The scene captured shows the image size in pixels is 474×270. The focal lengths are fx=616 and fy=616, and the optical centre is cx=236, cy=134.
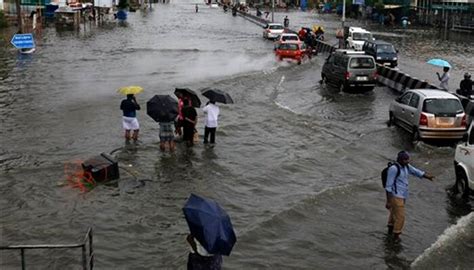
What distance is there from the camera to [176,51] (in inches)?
1898

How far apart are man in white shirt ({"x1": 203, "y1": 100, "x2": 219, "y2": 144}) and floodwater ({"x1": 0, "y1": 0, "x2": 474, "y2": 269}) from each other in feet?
1.59

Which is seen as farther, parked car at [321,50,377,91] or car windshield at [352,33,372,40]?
car windshield at [352,33,372,40]

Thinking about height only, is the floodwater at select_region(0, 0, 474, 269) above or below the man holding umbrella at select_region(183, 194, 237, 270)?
below

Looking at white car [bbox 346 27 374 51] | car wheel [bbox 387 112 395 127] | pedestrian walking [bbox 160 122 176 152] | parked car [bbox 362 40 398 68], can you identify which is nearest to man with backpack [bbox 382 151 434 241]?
pedestrian walking [bbox 160 122 176 152]

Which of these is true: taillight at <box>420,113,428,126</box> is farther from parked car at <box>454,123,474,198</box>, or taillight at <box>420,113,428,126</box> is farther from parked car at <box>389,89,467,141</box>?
parked car at <box>454,123,474,198</box>

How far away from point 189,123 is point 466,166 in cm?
737

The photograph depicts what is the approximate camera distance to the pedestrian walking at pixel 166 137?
16.1 meters

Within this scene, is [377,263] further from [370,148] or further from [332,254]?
[370,148]

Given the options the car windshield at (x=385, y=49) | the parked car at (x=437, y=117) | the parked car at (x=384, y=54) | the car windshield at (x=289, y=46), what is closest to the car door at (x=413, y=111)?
the parked car at (x=437, y=117)

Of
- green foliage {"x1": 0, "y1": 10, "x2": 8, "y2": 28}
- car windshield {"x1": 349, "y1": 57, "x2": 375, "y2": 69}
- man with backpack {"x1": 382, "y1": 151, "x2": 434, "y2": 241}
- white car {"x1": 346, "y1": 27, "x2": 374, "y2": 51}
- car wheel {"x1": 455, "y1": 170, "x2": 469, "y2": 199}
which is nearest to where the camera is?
man with backpack {"x1": 382, "y1": 151, "x2": 434, "y2": 241}

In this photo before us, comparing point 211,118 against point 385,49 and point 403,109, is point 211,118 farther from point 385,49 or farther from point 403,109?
point 385,49

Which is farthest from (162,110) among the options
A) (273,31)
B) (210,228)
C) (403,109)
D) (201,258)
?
(273,31)

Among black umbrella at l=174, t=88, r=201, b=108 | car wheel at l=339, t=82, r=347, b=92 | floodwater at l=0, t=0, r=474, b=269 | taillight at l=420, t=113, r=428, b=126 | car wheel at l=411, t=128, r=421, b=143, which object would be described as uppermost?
black umbrella at l=174, t=88, r=201, b=108

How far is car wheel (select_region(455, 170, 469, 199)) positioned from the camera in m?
13.2
